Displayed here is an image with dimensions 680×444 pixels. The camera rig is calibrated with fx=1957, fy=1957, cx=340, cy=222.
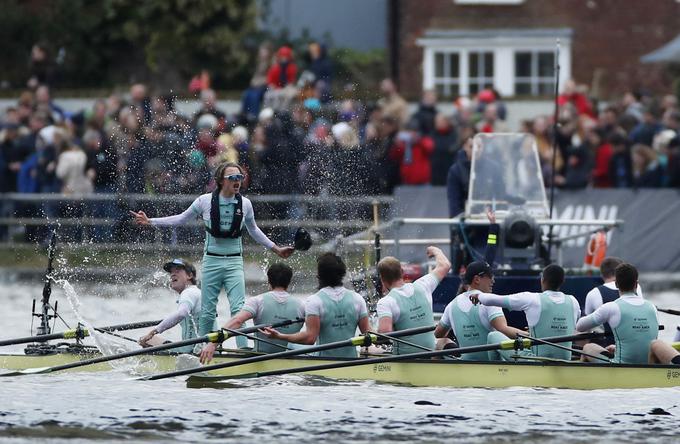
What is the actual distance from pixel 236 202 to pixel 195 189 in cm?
980

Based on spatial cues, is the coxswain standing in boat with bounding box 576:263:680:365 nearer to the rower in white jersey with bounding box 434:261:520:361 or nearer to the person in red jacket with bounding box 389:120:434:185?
the rower in white jersey with bounding box 434:261:520:361

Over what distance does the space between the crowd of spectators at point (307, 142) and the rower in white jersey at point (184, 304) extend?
27.6ft

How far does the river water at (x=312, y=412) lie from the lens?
1639 centimetres

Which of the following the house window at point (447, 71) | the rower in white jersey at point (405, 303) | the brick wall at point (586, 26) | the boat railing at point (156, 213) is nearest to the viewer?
the rower in white jersey at point (405, 303)

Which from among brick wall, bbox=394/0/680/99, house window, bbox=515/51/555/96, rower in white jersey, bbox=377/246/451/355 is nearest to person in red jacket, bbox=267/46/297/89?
brick wall, bbox=394/0/680/99

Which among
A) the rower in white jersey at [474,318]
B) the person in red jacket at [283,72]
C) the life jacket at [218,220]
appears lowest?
the rower in white jersey at [474,318]

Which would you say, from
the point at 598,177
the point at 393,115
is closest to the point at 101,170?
the point at 393,115

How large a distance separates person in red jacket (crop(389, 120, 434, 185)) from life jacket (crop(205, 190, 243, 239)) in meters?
10.2

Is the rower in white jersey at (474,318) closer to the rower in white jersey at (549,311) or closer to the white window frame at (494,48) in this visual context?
the rower in white jersey at (549,311)

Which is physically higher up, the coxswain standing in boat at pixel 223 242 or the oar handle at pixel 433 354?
the coxswain standing in boat at pixel 223 242

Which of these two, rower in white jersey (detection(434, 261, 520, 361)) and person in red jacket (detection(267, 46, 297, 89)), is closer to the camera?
rower in white jersey (detection(434, 261, 520, 361))

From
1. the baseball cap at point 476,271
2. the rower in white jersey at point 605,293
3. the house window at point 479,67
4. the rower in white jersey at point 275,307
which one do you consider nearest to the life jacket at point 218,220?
the rower in white jersey at point 275,307

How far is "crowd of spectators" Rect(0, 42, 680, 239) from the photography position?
2823 cm

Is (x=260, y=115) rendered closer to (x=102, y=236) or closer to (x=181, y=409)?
(x=102, y=236)
